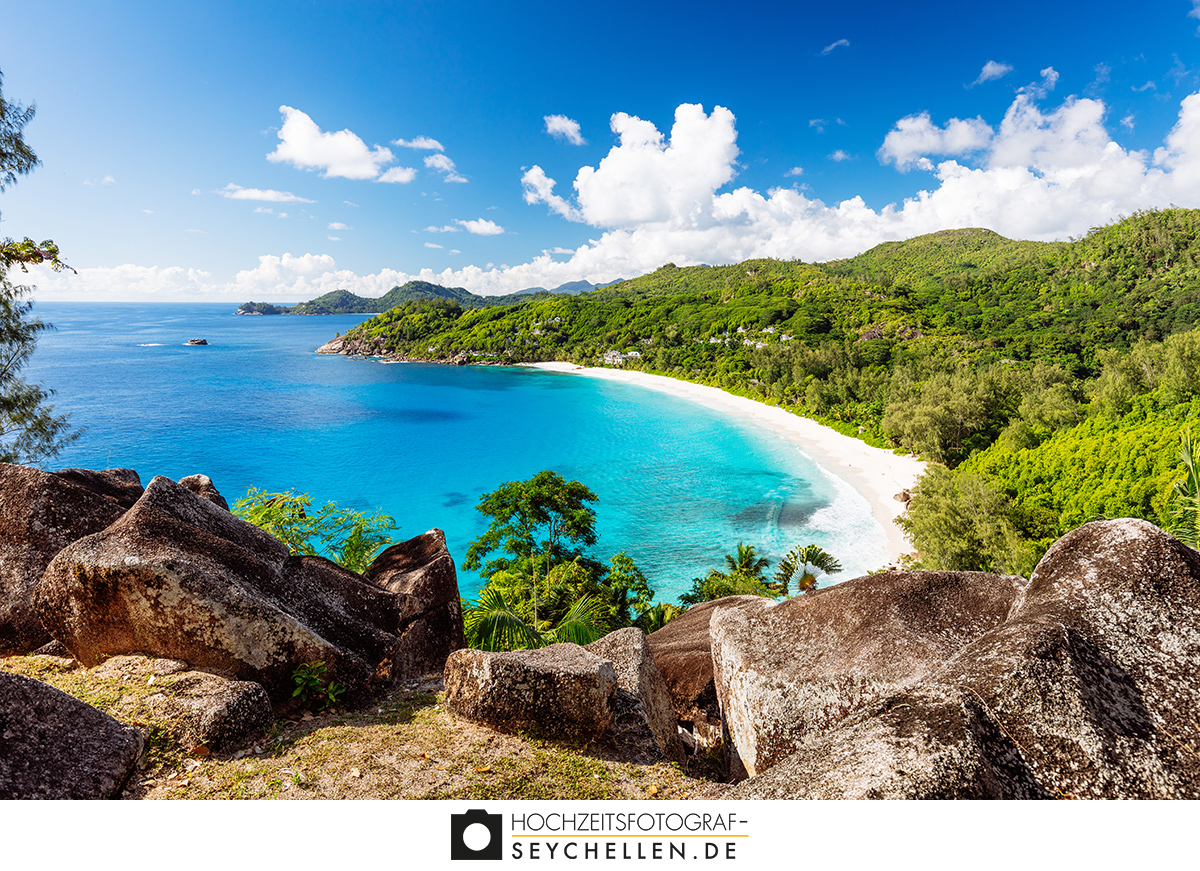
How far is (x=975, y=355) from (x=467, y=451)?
84256 millimetres

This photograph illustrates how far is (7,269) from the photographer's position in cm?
1185

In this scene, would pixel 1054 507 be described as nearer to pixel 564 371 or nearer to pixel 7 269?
pixel 7 269

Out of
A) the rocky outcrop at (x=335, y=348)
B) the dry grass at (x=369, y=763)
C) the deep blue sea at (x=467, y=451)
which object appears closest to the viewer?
the dry grass at (x=369, y=763)

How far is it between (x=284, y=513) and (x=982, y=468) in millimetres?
45365

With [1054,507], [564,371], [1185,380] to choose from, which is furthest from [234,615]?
[564,371]

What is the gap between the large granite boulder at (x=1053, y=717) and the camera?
110 inches

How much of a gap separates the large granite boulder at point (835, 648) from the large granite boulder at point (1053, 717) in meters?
1.15

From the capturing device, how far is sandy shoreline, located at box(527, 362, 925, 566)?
38969 mm

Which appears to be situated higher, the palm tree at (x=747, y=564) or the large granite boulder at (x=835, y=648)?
the large granite boulder at (x=835, y=648)

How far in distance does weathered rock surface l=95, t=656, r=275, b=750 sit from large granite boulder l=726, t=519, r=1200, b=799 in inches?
190

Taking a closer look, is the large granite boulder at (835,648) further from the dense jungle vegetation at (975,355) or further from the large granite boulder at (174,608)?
the dense jungle vegetation at (975,355)

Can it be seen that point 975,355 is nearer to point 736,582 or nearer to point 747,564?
point 747,564
